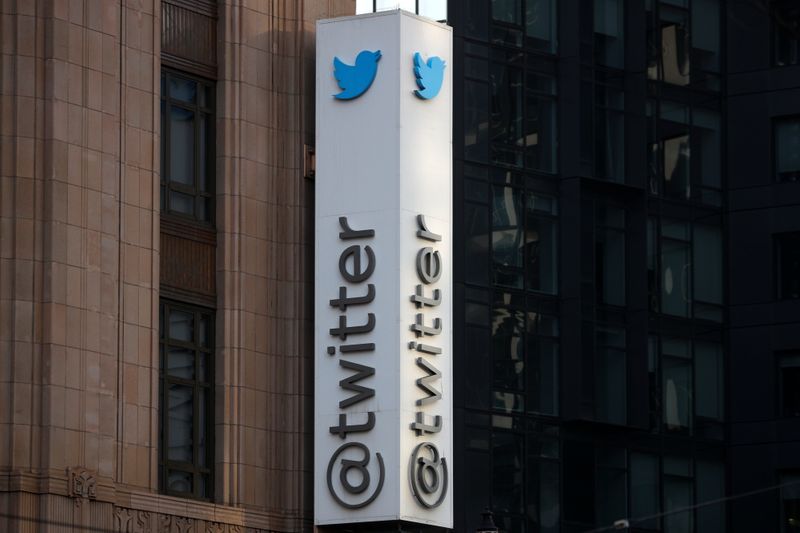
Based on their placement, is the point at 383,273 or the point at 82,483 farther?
the point at 383,273

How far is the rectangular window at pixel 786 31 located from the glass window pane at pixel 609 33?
6.54 meters

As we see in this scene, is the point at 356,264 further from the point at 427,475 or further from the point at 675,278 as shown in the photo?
the point at 675,278

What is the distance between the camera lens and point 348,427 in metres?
38.5

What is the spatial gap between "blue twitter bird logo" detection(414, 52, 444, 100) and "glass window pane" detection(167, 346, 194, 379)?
6.63 meters

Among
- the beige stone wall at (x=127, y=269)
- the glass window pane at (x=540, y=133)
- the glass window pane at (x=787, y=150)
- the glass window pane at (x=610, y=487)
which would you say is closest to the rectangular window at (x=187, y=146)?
the beige stone wall at (x=127, y=269)

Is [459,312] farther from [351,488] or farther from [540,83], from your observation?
[351,488]

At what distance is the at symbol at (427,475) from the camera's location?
38.4 metres

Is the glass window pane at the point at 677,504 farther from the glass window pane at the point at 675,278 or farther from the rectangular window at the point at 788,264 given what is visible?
the rectangular window at the point at 788,264

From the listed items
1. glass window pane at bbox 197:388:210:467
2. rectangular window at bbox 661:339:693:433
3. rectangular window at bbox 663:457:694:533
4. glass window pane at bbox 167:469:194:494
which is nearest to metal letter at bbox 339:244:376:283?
glass window pane at bbox 197:388:210:467

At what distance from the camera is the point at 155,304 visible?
121 ft

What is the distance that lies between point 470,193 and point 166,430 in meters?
13.9

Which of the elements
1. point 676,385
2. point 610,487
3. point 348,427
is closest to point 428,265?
point 348,427

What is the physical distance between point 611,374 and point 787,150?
10.1m

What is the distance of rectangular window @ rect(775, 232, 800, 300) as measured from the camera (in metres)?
57.9
